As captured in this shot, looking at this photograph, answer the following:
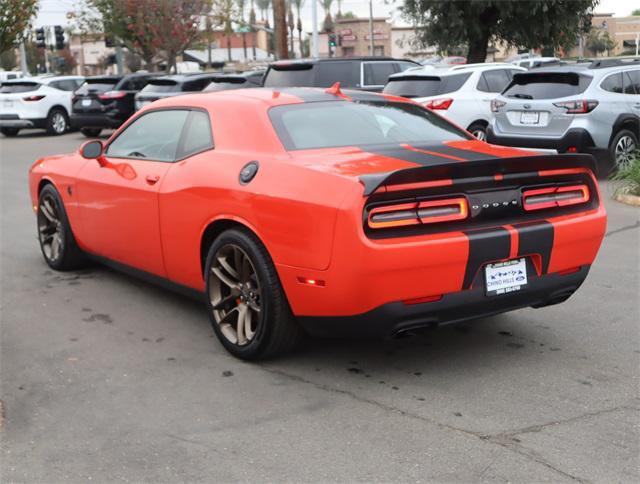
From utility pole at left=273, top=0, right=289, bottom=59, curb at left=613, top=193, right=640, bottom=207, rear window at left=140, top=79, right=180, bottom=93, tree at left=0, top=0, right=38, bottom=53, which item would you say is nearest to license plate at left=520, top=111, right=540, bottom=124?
curb at left=613, top=193, right=640, bottom=207

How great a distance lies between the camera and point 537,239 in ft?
15.8

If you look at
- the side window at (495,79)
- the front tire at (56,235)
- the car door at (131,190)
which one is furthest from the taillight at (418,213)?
the side window at (495,79)

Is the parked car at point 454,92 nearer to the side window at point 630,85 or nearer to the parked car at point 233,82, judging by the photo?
the side window at point 630,85

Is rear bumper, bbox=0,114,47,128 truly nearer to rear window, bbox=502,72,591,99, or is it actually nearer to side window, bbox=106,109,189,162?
rear window, bbox=502,72,591,99

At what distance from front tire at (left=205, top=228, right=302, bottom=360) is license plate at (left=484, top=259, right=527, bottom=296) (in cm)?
109

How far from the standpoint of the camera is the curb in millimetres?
10703

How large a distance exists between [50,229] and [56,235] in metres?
0.15

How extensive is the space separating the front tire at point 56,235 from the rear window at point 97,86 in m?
16.3

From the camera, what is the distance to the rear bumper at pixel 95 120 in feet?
75.2

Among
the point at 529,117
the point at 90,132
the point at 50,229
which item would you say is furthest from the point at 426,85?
the point at 90,132

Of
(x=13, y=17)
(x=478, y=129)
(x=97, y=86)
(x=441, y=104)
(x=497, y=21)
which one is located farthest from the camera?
(x=13, y=17)

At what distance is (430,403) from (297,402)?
665 millimetres

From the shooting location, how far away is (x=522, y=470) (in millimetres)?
3697

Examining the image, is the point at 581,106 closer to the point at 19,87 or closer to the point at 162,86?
the point at 162,86
